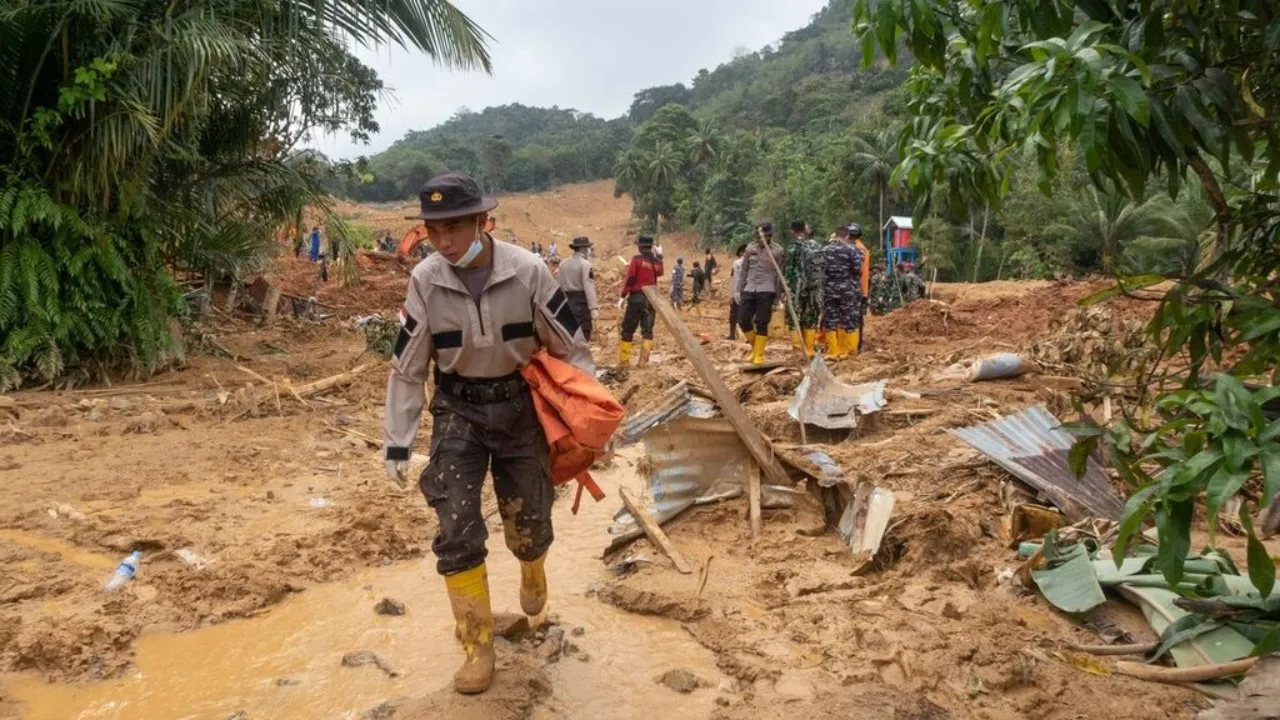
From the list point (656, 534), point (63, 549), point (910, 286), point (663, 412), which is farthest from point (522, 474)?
point (910, 286)

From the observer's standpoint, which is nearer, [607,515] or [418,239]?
[607,515]

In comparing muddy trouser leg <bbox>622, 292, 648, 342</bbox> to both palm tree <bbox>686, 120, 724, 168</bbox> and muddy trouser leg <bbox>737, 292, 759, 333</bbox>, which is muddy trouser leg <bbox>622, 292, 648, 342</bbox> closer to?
muddy trouser leg <bbox>737, 292, 759, 333</bbox>

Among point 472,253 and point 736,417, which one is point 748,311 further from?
point 472,253

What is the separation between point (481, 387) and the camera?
133 inches

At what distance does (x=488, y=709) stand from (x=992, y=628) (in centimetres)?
214

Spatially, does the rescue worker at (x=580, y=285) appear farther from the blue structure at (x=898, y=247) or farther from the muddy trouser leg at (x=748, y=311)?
the blue structure at (x=898, y=247)

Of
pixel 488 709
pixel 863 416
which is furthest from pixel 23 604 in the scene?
pixel 863 416

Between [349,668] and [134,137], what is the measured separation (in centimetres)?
684

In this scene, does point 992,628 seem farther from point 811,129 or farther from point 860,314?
point 811,129

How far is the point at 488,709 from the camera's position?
313cm

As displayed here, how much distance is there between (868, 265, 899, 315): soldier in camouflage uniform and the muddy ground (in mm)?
12041

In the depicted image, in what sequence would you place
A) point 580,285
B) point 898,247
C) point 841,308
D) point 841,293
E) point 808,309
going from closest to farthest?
point 580,285 < point 841,293 < point 841,308 < point 808,309 < point 898,247

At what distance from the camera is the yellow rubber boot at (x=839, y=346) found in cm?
1159

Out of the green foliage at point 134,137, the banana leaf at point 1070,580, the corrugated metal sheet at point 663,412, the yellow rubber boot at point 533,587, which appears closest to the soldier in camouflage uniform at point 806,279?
the green foliage at point 134,137
